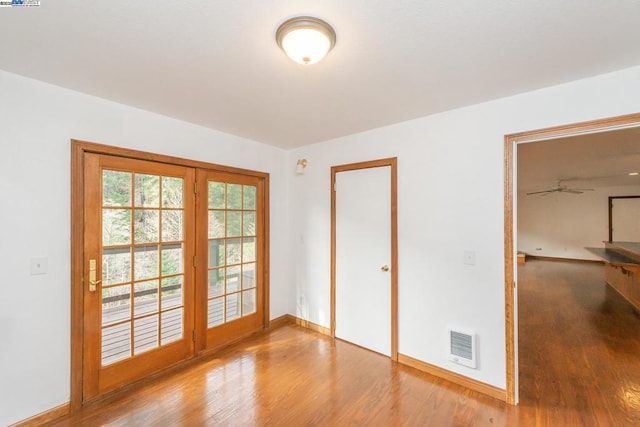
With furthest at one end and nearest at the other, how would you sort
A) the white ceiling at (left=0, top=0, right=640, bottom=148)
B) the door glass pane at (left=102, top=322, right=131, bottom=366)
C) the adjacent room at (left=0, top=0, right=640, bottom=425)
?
the door glass pane at (left=102, top=322, right=131, bottom=366) < the adjacent room at (left=0, top=0, right=640, bottom=425) < the white ceiling at (left=0, top=0, right=640, bottom=148)

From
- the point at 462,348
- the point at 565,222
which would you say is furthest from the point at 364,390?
the point at 565,222

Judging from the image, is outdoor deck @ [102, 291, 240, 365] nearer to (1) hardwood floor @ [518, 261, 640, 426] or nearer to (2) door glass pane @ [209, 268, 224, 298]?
(2) door glass pane @ [209, 268, 224, 298]

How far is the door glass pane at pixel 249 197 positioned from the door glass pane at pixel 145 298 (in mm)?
1291

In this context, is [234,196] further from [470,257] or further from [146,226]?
[470,257]

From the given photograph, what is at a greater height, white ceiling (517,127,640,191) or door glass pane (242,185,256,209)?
white ceiling (517,127,640,191)

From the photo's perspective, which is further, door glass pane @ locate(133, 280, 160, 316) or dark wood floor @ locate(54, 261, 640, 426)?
door glass pane @ locate(133, 280, 160, 316)

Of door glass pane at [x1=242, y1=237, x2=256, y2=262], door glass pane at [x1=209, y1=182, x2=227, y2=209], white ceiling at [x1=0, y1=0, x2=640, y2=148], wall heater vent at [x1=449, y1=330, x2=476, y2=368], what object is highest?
white ceiling at [x1=0, y1=0, x2=640, y2=148]

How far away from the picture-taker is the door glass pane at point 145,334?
2.41 m

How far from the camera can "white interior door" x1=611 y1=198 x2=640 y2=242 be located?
7566mm

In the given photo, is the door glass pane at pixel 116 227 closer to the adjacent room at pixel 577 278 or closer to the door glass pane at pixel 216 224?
the door glass pane at pixel 216 224

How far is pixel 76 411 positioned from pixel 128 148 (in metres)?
2.10

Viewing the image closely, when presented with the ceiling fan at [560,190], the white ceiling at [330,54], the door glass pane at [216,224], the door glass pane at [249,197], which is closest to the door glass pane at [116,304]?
the door glass pane at [216,224]

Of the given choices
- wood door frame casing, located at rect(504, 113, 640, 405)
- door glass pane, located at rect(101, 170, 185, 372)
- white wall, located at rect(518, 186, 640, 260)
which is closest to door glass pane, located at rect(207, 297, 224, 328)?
door glass pane, located at rect(101, 170, 185, 372)

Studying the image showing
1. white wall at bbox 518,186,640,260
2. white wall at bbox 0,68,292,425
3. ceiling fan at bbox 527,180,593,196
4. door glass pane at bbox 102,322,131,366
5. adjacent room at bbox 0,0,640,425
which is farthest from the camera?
white wall at bbox 518,186,640,260
